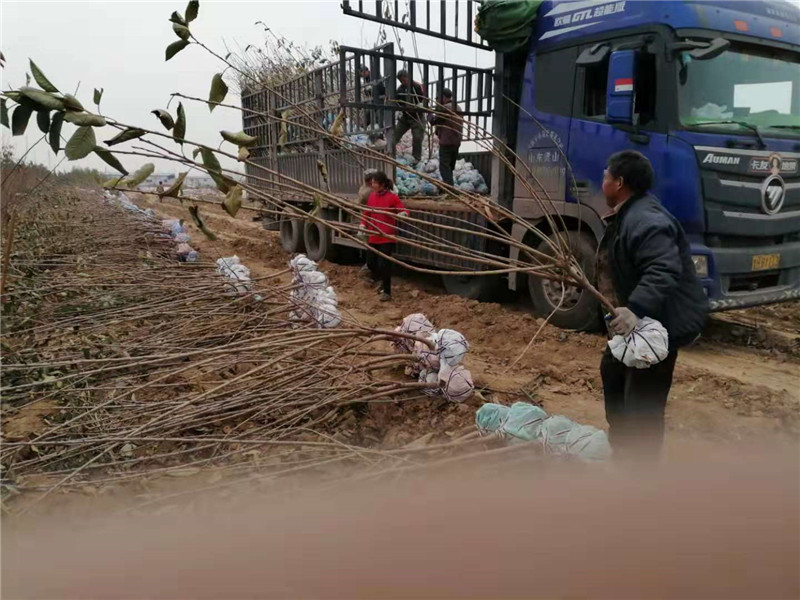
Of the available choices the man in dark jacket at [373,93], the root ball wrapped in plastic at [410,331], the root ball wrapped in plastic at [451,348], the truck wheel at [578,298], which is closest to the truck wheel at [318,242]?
the man in dark jacket at [373,93]

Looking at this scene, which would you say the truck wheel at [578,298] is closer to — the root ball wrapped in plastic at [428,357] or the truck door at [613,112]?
the truck door at [613,112]

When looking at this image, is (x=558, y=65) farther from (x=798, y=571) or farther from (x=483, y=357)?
(x=798, y=571)

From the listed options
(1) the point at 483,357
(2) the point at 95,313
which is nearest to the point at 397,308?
(1) the point at 483,357

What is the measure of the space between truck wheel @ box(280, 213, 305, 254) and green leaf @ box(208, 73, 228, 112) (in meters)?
8.06

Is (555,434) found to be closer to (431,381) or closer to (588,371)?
(431,381)

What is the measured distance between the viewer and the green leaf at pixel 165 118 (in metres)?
2.02

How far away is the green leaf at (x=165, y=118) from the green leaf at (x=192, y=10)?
0.40 meters

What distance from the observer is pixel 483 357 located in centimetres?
478

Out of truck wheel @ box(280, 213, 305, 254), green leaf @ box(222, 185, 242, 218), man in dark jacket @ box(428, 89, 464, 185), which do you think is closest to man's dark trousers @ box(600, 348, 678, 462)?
green leaf @ box(222, 185, 242, 218)

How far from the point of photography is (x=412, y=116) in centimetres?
676

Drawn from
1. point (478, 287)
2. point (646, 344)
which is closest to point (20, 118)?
point (646, 344)

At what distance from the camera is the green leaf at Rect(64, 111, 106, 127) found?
1865 mm

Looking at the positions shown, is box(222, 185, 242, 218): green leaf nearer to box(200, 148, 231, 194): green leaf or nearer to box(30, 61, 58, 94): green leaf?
box(200, 148, 231, 194): green leaf

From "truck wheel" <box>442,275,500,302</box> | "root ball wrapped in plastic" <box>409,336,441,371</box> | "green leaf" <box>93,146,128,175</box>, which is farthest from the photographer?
"truck wheel" <box>442,275,500,302</box>
